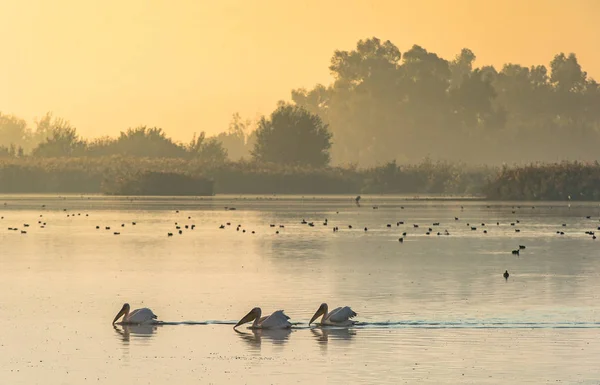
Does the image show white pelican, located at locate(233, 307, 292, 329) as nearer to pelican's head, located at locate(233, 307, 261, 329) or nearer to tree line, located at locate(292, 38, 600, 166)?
pelican's head, located at locate(233, 307, 261, 329)

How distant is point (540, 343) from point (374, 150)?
17369 centimetres

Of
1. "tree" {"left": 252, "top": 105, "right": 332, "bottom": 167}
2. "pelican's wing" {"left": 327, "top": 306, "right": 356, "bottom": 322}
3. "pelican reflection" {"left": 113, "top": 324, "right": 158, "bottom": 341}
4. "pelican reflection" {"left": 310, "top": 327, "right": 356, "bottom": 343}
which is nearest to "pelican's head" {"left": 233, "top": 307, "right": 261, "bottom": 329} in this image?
"pelican reflection" {"left": 310, "top": 327, "right": 356, "bottom": 343}

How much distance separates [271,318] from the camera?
871 inches

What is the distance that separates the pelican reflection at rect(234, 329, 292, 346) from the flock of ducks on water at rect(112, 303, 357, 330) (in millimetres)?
70

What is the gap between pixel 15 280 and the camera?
31.4 metres

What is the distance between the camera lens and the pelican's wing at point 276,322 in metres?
22.1

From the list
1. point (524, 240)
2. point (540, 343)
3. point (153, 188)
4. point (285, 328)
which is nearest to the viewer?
point (540, 343)

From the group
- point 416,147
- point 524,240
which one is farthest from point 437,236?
point 416,147

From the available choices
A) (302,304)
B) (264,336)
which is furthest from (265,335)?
(302,304)

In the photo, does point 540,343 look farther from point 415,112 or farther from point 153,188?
point 415,112

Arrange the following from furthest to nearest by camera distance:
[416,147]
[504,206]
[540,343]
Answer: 1. [416,147]
2. [504,206]
3. [540,343]

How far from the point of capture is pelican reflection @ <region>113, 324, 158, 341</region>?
2183 centimetres

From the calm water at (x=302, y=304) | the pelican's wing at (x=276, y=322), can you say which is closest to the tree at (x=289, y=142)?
the calm water at (x=302, y=304)

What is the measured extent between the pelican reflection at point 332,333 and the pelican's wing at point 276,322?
455 mm
